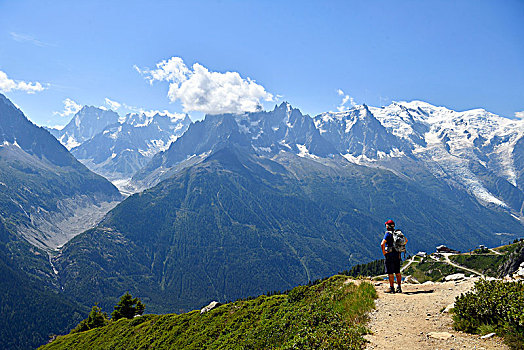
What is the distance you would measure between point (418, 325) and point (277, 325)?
10629mm

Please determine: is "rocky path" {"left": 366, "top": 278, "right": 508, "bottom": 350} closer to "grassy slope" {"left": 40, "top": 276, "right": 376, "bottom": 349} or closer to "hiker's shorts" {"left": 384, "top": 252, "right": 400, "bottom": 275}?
"grassy slope" {"left": 40, "top": 276, "right": 376, "bottom": 349}

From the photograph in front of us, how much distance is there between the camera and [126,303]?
81.6 meters

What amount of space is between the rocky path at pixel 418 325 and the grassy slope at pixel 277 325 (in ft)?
2.88

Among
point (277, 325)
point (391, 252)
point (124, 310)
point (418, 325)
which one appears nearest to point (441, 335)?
point (418, 325)

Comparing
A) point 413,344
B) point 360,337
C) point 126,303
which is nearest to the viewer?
point 413,344

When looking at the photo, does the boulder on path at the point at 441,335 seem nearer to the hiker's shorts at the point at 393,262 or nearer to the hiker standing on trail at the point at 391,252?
the hiker standing on trail at the point at 391,252

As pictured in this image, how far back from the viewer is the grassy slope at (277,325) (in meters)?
14.7

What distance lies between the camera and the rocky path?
11.9m

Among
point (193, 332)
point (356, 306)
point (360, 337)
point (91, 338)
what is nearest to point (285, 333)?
point (356, 306)

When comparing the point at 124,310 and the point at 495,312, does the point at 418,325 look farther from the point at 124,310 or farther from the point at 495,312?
the point at 124,310

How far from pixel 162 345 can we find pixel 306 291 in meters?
19.2

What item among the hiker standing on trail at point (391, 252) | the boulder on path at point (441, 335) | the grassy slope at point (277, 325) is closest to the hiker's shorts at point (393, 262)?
the hiker standing on trail at point (391, 252)

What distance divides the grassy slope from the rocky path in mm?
877

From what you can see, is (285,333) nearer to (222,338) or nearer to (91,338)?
(222,338)
